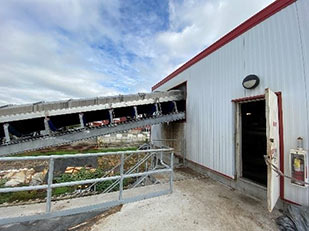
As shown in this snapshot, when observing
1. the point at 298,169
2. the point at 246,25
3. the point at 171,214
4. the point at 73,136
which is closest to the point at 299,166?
the point at 298,169

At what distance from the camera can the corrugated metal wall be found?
2.83m

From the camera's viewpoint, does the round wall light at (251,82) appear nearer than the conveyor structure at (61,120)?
Yes

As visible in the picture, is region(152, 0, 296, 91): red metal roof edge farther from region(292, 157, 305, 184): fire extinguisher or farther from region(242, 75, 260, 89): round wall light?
region(292, 157, 305, 184): fire extinguisher

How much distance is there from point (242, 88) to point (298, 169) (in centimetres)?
205

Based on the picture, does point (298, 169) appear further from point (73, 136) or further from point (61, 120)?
point (61, 120)

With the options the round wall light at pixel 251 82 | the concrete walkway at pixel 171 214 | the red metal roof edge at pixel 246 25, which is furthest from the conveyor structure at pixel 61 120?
the round wall light at pixel 251 82

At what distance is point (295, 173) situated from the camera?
2.73 m

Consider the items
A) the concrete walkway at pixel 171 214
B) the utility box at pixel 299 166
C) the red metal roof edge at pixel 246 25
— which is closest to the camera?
the concrete walkway at pixel 171 214

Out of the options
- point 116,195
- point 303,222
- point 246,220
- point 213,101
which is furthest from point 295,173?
point 116,195

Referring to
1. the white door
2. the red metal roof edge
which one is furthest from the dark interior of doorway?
the white door

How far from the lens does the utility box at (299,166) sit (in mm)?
2629

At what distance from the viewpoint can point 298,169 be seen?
106 inches

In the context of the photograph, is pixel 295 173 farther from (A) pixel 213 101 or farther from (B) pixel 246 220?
(A) pixel 213 101

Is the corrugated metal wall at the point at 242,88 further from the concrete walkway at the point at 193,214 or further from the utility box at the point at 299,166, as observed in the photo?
the concrete walkway at the point at 193,214
